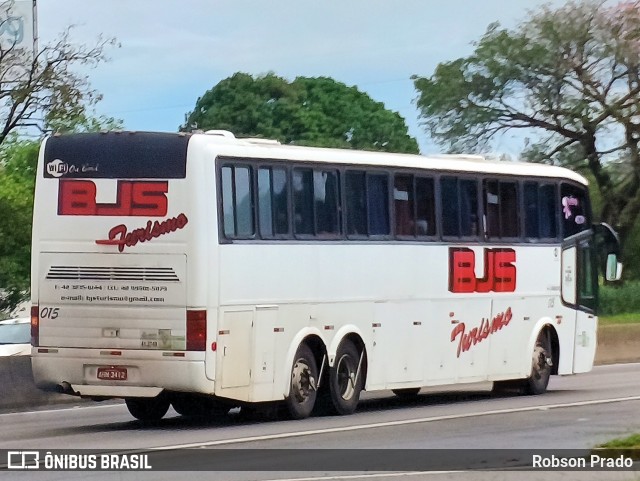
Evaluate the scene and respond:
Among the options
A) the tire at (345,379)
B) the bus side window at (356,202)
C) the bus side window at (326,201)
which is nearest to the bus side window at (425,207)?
the bus side window at (356,202)

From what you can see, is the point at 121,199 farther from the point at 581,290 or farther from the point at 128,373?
the point at 581,290

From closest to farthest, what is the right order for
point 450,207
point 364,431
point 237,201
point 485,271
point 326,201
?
1. point 364,431
2. point 237,201
3. point 326,201
4. point 450,207
5. point 485,271

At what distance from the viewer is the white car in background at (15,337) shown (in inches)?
1040

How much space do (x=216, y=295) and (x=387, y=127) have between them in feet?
270

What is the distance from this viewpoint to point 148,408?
1962 cm

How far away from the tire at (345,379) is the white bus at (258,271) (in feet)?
0.08

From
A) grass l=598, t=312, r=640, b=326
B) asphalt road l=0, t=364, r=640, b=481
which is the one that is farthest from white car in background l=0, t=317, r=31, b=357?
grass l=598, t=312, r=640, b=326

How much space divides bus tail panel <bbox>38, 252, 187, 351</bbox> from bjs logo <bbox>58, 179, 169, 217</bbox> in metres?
0.50

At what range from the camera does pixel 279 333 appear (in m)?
19.1

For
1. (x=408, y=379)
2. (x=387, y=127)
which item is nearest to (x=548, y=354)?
(x=408, y=379)

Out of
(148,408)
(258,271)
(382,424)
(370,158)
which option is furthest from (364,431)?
(370,158)

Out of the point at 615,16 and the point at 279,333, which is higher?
the point at 615,16

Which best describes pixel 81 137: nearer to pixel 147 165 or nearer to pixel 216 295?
pixel 147 165

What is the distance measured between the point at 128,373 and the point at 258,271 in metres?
1.95
